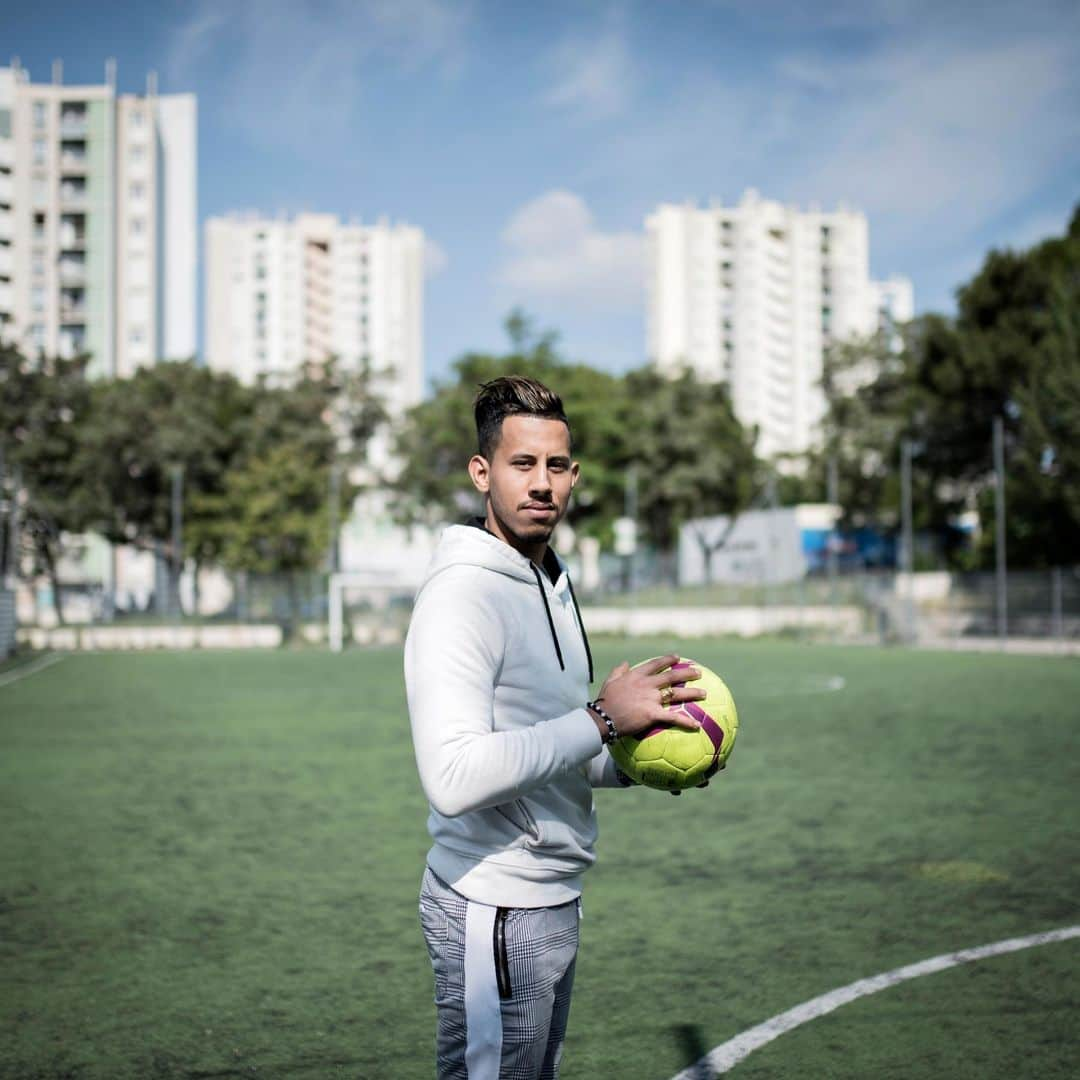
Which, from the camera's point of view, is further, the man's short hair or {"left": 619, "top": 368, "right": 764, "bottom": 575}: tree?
{"left": 619, "top": 368, "right": 764, "bottom": 575}: tree

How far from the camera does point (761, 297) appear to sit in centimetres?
10906

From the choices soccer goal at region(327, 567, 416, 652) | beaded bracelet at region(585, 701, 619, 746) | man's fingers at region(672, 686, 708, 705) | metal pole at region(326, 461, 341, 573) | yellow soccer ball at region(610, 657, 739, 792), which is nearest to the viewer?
beaded bracelet at region(585, 701, 619, 746)

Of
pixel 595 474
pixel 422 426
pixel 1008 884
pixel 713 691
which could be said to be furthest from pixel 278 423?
pixel 713 691

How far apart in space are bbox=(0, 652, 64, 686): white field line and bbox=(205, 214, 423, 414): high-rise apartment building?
7795 centimetres

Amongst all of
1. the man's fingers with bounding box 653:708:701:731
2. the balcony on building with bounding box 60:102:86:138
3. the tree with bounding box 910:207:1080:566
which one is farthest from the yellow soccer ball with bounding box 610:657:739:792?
the balcony on building with bounding box 60:102:86:138

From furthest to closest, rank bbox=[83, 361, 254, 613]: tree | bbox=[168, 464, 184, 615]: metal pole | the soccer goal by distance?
bbox=[83, 361, 254, 613]: tree < bbox=[168, 464, 184, 615]: metal pole < the soccer goal

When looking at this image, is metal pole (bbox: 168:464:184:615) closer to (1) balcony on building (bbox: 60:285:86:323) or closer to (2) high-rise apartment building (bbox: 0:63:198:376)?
(2) high-rise apartment building (bbox: 0:63:198:376)

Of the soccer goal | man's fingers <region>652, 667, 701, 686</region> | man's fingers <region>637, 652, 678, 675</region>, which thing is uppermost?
man's fingers <region>637, 652, 678, 675</region>

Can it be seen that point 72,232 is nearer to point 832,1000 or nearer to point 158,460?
point 158,460

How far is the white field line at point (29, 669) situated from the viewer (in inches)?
878

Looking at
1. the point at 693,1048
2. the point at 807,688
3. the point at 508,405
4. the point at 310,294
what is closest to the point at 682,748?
the point at 508,405

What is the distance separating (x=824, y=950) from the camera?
213 inches

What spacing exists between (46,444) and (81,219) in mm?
30218

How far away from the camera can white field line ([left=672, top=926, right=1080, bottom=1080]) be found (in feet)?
13.6
